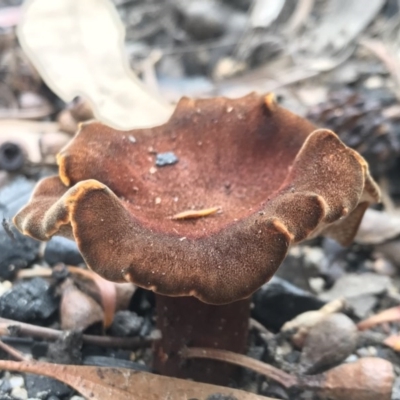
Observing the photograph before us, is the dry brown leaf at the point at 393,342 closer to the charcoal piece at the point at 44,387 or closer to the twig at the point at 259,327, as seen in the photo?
the twig at the point at 259,327

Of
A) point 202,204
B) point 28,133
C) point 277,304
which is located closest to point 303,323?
point 277,304

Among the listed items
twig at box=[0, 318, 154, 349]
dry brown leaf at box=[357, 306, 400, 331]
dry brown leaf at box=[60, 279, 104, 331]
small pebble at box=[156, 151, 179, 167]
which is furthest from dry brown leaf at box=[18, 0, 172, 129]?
dry brown leaf at box=[357, 306, 400, 331]

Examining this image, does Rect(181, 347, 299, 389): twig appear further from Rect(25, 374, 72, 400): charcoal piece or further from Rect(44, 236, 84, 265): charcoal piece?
Rect(44, 236, 84, 265): charcoal piece

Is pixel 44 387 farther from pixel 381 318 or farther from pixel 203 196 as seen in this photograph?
pixel 381 318

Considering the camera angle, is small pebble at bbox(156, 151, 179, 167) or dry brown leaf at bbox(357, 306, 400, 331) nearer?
small pebble at bbox(156, 151, 179, 167)

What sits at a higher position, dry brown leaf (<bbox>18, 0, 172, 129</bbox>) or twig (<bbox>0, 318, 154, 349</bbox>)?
dry brown leaf (<bbox>18, 0, 172, 129</bbox>)

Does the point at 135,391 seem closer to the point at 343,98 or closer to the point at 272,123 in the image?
the point at 272,123

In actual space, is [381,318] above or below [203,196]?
below
